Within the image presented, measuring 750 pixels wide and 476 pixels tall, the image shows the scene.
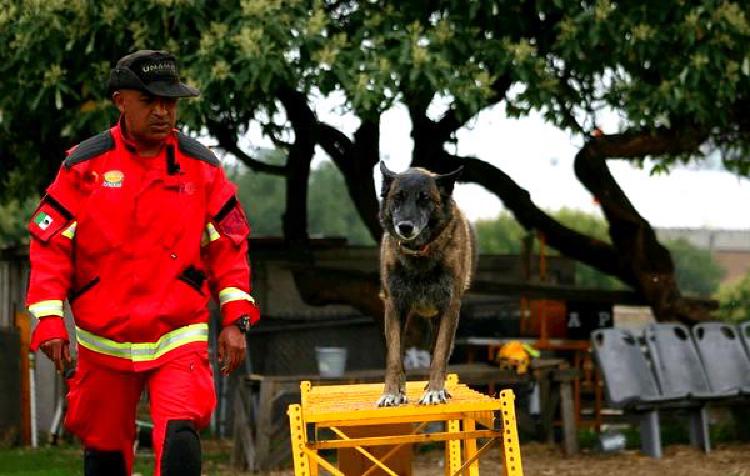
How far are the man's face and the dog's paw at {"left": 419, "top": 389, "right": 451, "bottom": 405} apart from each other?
166 cm

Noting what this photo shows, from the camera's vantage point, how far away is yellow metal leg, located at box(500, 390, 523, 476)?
5672 millimetres

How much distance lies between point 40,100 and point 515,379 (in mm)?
4814

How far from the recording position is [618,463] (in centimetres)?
1130

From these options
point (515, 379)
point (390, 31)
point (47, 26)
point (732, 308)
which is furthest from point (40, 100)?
point (732, 308)

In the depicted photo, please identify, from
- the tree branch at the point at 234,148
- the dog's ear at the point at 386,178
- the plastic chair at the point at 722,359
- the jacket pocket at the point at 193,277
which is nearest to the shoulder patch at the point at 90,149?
the jacket pocket at the point at 193,277

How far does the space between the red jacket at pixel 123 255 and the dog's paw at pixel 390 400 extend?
3.19ft

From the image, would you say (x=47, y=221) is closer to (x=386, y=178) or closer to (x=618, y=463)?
(x=386, y=178)

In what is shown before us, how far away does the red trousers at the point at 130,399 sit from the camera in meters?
4.75

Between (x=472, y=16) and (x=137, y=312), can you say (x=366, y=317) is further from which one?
(x=137, y=312)

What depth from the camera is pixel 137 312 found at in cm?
480

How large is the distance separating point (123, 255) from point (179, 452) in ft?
2.48

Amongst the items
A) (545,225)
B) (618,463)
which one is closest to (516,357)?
(618,463)

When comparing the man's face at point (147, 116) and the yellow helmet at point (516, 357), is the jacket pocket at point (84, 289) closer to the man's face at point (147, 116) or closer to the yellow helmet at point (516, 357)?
the man's face at point (147, 116)

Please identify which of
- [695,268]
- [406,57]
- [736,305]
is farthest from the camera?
[695,268]
